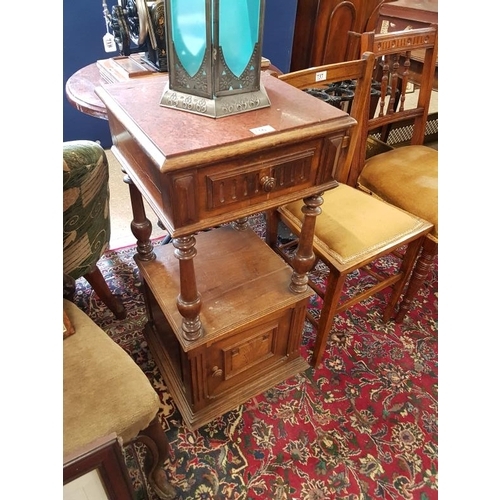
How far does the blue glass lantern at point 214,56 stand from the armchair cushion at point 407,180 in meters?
0.85

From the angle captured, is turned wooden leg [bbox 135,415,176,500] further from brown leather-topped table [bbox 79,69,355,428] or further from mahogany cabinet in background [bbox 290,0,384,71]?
mahogany cabinet in background [bbox 290,0,384,71]

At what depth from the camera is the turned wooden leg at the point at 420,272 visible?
1.46 metres

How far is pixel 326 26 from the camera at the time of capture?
281 cm

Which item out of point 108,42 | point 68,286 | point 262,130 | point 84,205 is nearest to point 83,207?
point 84,205

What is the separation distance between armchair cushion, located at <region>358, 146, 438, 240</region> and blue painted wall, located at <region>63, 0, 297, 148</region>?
50.3 inches

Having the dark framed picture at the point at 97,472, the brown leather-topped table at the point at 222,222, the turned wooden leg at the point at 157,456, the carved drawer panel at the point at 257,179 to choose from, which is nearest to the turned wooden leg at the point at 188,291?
the brown leather-topped table at the point at 222,222

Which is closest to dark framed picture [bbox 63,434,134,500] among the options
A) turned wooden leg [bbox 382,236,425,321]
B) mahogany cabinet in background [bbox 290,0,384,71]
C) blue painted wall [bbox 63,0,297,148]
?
turned wooden leg [bbox 382,236,425,321]

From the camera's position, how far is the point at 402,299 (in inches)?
65.6

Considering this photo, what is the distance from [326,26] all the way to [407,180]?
1.81 metres

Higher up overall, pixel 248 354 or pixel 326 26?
pixel 326 26

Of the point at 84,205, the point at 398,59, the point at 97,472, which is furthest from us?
the point at 398,59

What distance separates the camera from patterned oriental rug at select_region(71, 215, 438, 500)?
1183 mm

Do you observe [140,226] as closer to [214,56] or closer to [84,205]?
[84,205]

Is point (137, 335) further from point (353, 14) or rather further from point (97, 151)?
point (353, 14)
